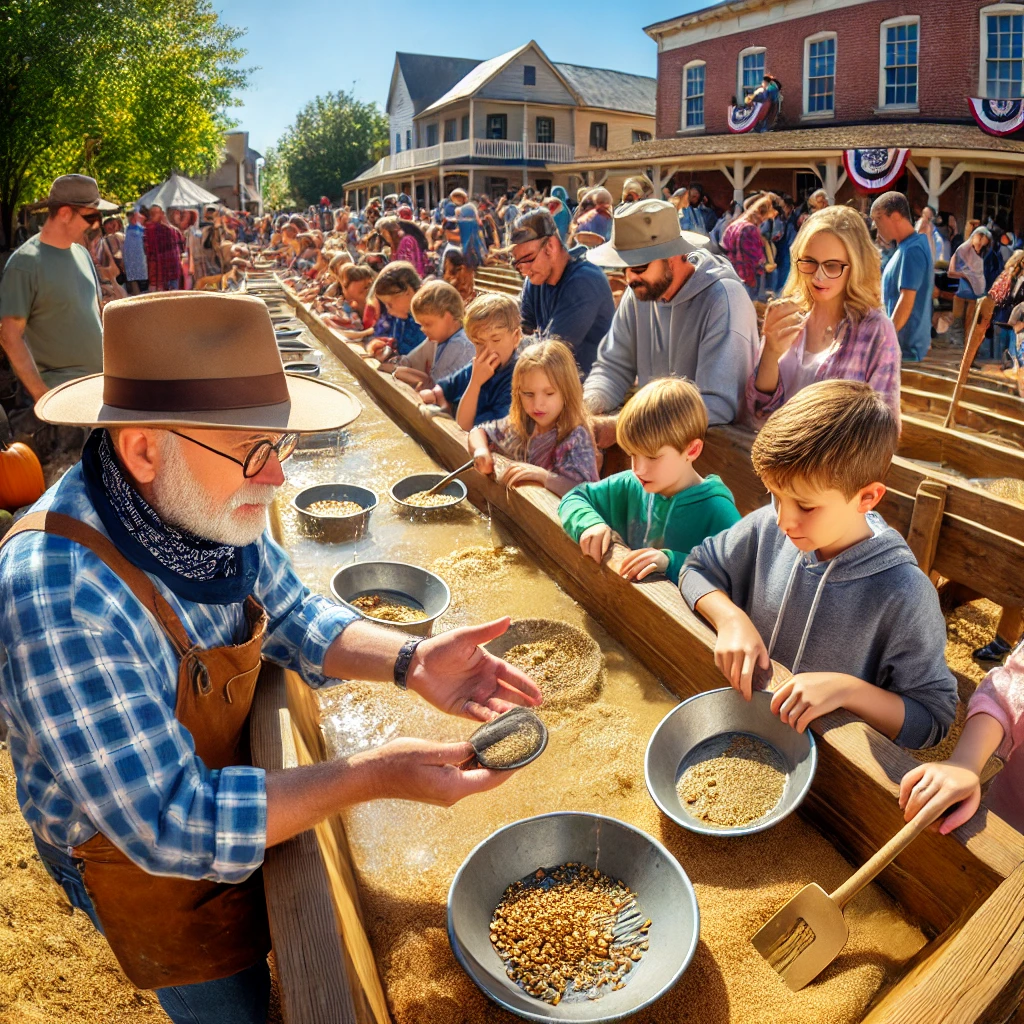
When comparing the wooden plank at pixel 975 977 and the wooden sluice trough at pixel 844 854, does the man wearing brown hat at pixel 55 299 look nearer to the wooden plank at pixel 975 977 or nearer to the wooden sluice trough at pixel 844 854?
the wooden sluice trough at pixel 844 854

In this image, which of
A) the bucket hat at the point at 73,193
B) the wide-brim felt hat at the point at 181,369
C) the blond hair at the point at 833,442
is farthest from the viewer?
the bucket hat at the point at 73,193

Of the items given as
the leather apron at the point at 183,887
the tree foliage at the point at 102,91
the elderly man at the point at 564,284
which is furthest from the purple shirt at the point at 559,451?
the tree foliage at the point at 102,91

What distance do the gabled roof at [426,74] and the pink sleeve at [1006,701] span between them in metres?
56.5

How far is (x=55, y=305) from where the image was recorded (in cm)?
590

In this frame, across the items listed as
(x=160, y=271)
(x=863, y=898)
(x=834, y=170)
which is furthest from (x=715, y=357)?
(x=834, y=170)

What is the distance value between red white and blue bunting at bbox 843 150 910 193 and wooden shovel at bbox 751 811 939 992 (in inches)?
759

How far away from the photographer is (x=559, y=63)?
45500 mm

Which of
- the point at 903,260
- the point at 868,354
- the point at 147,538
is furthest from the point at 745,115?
the point at 147,538

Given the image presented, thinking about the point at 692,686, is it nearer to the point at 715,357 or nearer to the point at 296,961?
the point at 296,961

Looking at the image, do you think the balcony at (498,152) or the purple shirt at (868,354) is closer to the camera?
the purple shirt at (868,354)

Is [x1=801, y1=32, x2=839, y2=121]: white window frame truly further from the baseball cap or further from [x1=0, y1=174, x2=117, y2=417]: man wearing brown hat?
[x1=0, y1=174, x2=117, y2=417]: man wearing brown hat

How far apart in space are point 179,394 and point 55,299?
16.5 ft

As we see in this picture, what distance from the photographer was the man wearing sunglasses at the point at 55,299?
570 centimetres

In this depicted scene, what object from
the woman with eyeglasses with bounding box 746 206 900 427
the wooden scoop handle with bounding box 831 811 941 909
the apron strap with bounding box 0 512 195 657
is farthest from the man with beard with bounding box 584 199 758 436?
the apron strap with bounding box 0 512 195 657
